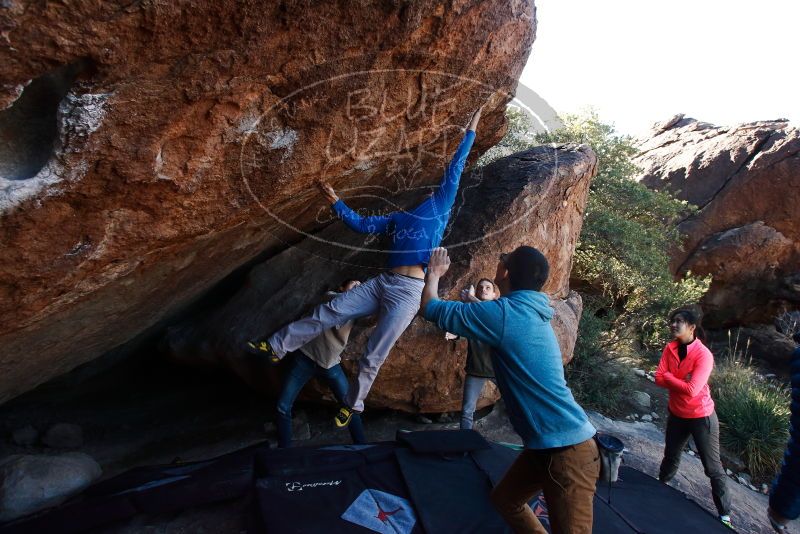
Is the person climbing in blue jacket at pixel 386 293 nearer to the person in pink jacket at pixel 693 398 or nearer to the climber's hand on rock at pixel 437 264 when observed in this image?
the climber's hand on rock at pixel 437 264

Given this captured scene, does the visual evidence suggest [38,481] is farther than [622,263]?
No

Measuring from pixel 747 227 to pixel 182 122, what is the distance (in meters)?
12.9

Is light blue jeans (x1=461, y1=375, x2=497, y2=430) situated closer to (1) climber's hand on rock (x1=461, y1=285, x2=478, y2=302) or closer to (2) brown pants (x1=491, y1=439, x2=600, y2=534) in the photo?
(1) climber's hand on rock (x1=461, y1=285, x2=478, y2=302)

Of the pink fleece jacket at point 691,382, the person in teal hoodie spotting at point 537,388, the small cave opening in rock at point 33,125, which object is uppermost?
the small cave opening in rock at point 33,125

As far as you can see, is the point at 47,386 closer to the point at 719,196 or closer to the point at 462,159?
the point at 462,159

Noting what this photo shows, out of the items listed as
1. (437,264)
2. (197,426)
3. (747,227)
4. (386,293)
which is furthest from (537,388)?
(747,227)

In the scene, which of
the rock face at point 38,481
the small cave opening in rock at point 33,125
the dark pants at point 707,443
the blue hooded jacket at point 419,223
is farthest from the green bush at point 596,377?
the small cave opening in rock at point 33,125

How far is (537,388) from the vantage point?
2.59 metres

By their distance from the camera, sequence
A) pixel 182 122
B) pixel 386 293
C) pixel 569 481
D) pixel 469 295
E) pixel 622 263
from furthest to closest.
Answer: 1. pixel 622 263
2. pixel 469 295
3. pixel 386 293
4. pixel 182 122
5. pixel 569 481

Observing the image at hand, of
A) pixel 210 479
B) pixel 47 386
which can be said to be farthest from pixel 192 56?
pixel 47 386

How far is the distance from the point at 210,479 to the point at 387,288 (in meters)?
1.81

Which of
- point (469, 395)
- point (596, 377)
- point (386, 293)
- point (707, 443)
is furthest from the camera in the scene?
point (596, 377)

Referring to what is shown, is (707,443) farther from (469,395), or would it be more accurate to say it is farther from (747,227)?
(747,227)

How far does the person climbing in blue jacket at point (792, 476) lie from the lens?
304cm
